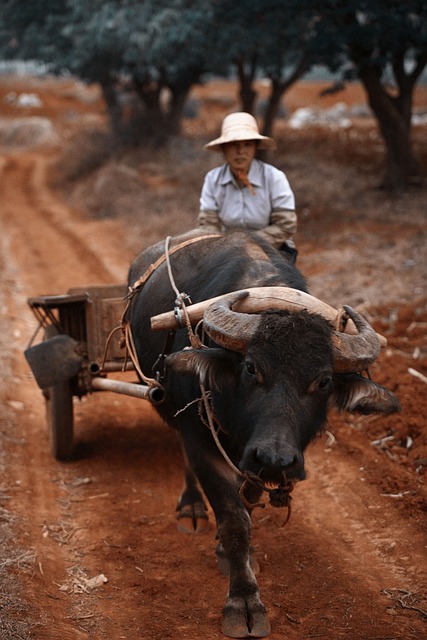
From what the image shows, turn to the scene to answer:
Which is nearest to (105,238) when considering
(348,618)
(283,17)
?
(283,17)

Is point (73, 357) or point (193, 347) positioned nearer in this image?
point (193, 347)

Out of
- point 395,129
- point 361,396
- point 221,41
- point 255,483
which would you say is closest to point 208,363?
point 255,483

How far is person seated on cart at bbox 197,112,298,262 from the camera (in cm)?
579

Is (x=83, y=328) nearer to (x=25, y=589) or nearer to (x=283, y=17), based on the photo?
(x=25, y=589)

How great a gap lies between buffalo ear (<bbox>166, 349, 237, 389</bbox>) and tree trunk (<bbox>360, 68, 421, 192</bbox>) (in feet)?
40.2

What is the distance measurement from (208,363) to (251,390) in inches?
11.2

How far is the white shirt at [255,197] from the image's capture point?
5832mm

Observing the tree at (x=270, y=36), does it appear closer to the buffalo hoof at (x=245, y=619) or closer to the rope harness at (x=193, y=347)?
the rope harness at (x=193, y=347)

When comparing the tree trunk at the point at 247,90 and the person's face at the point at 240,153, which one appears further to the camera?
the tree trunk at the point at 247,90

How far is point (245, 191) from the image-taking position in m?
5.87

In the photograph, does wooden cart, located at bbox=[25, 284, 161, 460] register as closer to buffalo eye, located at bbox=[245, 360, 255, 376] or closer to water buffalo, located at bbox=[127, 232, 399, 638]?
water buffalo, located at bbox=[127, 232, 399, 638]

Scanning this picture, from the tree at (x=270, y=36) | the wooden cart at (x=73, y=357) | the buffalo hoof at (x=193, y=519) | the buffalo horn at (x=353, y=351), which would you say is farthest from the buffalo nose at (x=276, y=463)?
the tree at (x=270, y=36)

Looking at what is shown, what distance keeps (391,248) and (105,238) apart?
588 cm

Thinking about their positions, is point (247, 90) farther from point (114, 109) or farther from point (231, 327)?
point (231, 327)
